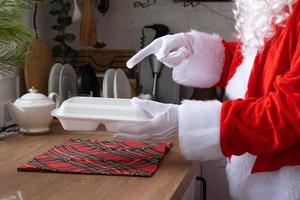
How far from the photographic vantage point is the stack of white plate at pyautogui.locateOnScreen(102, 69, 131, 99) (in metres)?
1.77

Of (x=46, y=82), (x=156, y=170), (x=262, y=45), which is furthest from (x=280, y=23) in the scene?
(x=46, y=82)

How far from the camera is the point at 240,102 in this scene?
855mm

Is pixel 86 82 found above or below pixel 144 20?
below

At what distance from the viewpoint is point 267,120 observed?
826 millimetres

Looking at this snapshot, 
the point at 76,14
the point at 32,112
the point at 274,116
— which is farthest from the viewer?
the point at 76,14

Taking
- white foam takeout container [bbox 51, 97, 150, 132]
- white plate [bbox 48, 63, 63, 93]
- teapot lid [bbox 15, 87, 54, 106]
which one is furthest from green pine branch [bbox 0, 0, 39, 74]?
white plate [bbox 48, 63, 63, 93]

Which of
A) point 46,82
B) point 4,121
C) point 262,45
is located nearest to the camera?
point 262,45

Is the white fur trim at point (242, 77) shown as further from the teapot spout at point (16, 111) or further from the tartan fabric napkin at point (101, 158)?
the teapot spout at point (16, 111)

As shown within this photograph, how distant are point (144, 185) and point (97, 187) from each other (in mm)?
90

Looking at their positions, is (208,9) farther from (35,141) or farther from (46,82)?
(35,141)

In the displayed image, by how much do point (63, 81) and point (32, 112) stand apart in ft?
1.35

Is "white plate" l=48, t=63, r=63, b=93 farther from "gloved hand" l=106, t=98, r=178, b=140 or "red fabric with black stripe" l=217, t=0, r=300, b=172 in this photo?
"red fabric with black stripe" l=217, t=0, r=300, b=172

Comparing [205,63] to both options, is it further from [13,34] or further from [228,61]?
[13,34]

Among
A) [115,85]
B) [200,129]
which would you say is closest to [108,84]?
[115,85]
